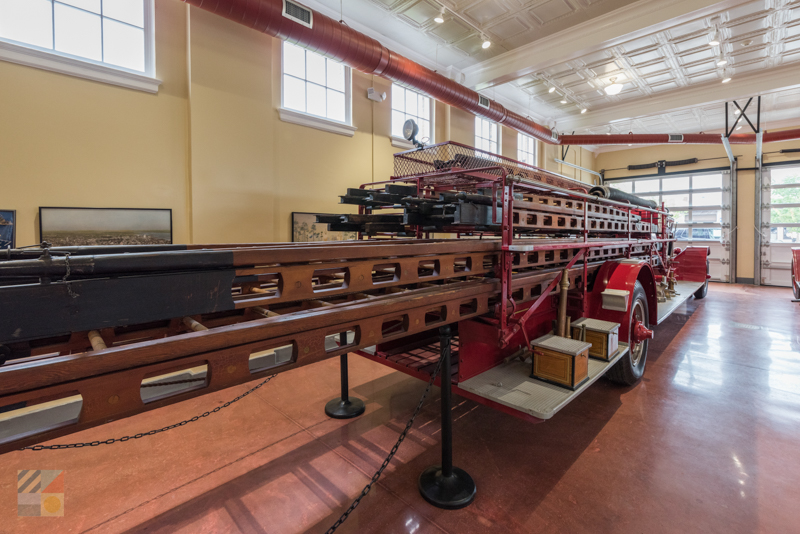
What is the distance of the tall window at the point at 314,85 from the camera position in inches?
216

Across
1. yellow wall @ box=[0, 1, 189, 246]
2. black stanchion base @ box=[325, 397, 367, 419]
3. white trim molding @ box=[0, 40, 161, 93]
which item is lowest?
black stanchion base @ box=[325, 397, 367, 419]

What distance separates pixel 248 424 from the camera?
3076 millimetres

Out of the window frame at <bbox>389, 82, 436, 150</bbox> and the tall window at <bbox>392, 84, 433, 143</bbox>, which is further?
the tall window at <bbox>392, 84, 433, 143</bbox>

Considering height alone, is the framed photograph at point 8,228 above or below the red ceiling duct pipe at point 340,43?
below

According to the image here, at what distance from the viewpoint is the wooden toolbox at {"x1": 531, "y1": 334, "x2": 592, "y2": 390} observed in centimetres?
236

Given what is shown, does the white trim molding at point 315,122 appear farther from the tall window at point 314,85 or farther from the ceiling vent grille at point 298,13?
the ceiling vent grille at point 298,13

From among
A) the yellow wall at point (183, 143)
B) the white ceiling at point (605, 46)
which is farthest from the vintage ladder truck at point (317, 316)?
the white ceiling at point (605, 46)

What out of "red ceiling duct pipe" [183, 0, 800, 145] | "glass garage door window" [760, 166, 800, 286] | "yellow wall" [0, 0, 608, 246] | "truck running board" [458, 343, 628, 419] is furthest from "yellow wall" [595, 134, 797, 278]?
"truck running board" [458, 343, 628, 419]

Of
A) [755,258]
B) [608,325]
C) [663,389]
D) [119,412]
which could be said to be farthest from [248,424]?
[755,258]

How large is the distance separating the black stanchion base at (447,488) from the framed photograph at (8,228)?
165 inches

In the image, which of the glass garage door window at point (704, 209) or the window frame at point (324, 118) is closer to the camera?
the window frame at point (324, 118)

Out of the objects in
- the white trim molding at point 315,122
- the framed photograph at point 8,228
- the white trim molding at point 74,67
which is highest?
the white trim molding at point 315,122

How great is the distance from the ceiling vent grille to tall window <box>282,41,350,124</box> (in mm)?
1335

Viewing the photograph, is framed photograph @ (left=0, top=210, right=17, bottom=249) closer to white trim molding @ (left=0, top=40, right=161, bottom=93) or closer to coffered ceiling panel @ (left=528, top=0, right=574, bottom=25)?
white trim molding @ (left=0, top=40, right=161, bottom=93)
